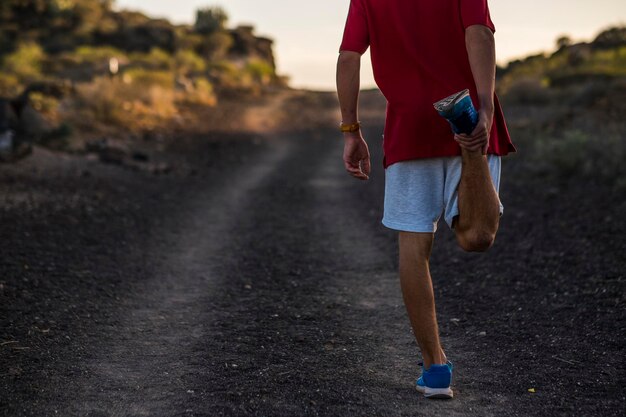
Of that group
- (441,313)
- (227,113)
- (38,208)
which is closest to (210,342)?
(441,313)

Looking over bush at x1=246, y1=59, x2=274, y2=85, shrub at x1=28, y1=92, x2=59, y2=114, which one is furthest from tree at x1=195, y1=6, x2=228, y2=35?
shrub at x1=28, y1=92, x2=59, y2=114

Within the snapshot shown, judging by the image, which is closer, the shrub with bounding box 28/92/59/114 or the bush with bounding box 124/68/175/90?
the shrub with bounding box 28/92/59/114

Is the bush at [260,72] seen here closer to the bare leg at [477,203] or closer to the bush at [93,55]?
the bush at [93,55]

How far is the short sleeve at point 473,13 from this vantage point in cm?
304

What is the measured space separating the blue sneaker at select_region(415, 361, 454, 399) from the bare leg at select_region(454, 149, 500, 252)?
1.95 feet

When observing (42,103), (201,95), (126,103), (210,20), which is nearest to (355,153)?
(42,103)

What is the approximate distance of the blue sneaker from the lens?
335 centimetres

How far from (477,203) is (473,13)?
775mm

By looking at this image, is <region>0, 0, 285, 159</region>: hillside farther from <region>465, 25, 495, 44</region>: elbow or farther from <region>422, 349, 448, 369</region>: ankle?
<region>465, 25, 495, 44</region>: elbow

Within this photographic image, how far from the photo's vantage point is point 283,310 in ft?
16.7

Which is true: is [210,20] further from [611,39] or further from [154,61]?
[611,39]

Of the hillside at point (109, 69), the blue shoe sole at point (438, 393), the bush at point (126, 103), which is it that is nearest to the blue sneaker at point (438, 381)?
the blue shoe sole at point (438, 393)

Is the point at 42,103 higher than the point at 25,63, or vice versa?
the point at 25,63

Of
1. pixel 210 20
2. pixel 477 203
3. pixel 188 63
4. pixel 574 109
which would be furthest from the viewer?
pixel 210 20
